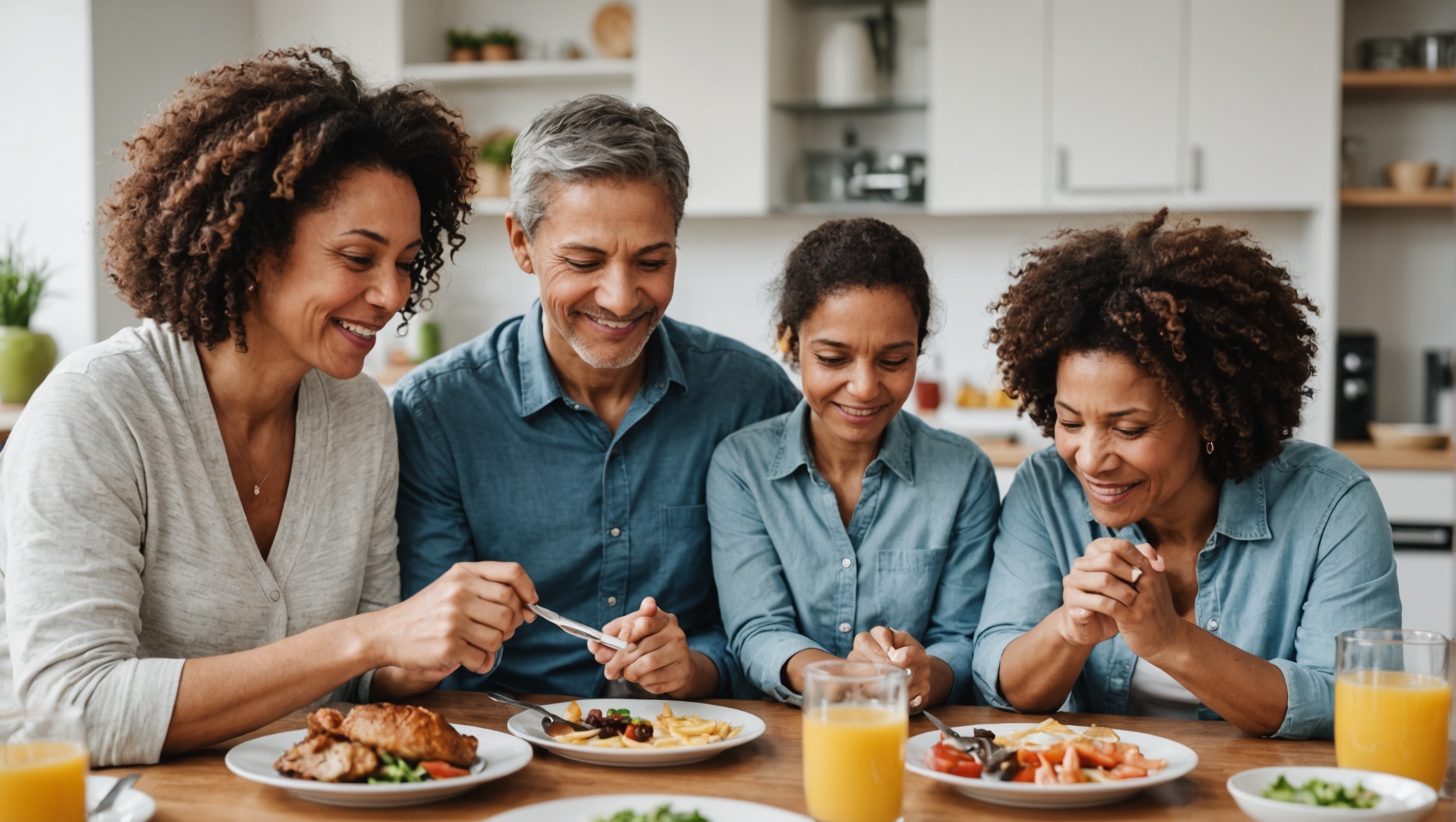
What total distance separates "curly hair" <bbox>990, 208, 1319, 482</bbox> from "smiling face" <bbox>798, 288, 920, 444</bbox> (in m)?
0.19

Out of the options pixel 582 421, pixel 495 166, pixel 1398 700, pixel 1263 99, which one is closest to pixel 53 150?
pixel 495 166

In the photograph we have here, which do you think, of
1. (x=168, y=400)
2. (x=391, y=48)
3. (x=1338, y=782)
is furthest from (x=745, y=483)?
(x=391, y=48)

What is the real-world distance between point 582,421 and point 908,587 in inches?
23.6

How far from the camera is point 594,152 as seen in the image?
6.29 feet

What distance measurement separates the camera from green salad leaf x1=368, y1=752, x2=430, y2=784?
1.29m

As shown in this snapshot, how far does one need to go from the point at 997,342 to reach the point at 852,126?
3064 millimetres

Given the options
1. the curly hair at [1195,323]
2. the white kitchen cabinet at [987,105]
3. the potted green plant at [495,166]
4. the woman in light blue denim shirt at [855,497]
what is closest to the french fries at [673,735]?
the woman in light blue denim shirt at [855,497]

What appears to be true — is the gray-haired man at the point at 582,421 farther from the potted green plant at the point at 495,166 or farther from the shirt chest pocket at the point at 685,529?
the potted green plant at the point at 495,166

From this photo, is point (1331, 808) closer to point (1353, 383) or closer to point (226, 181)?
point (226, 181)

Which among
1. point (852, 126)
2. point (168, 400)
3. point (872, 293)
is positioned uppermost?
point (852, 126)

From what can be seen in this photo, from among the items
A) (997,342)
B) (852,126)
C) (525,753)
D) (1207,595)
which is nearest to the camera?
(525,753)

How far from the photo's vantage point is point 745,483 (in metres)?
2.04

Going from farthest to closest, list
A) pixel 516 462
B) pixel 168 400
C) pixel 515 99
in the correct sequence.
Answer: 1. pixel 515 99
2. pixel 516 462
3. pixel 168 400

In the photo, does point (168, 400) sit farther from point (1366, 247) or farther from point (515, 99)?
point (1366, 247)
